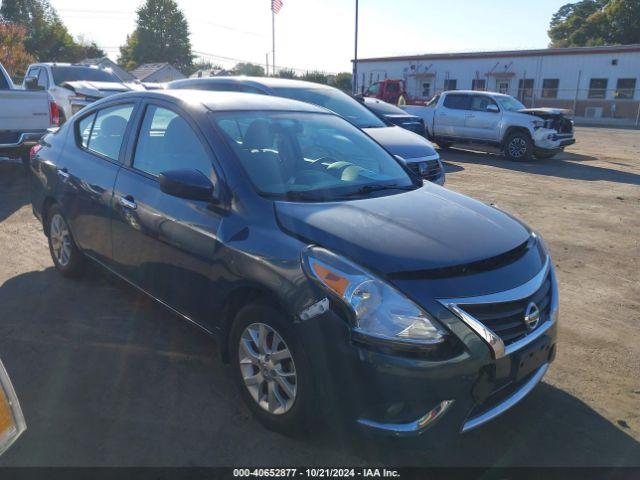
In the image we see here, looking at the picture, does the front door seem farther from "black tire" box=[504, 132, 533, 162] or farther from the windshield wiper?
"black tire" box=[504, 132, 533, 162]

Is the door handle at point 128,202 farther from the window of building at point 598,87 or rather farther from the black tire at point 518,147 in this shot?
the window of building at point 598,87

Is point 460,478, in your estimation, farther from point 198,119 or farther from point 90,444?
point 198,119

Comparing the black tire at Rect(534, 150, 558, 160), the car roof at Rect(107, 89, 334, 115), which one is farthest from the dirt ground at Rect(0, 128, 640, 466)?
the black tire at Rect(534, 150, 558, 160)

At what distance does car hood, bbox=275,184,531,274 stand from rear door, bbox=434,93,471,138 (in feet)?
40.9

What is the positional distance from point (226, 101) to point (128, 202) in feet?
3.16

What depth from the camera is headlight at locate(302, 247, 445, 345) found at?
7.56 feet

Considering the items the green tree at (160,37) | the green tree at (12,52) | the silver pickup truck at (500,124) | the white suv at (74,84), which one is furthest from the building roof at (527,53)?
the green tree at (160,37)

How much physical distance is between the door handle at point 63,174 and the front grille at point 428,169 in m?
4.62

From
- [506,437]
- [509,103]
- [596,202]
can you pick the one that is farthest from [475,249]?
[509,103]

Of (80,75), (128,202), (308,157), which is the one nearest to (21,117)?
(80,75)

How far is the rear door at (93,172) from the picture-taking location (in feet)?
12.9

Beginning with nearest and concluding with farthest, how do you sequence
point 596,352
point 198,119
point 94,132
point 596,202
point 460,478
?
point 460,478, point 198,119, point 596,352, point 94,132, point 596,202

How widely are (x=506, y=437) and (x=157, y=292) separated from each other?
2.32m

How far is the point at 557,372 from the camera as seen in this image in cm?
352
